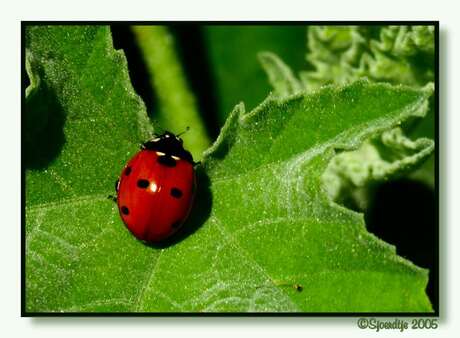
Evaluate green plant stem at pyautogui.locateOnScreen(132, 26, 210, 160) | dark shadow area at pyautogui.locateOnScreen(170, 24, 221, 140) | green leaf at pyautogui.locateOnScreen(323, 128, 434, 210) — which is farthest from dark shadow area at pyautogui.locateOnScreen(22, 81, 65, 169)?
green leaf at pyautogui.locateOnScreen(323, 128, 434, 210)

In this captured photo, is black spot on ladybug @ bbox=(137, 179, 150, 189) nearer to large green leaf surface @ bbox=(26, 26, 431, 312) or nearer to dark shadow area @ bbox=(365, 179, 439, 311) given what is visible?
large green leaf surface @ bbox=(26, 26, 431, 312)

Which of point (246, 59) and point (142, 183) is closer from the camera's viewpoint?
point (142, 183)

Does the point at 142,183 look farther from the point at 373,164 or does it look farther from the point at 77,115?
the point at 373,164

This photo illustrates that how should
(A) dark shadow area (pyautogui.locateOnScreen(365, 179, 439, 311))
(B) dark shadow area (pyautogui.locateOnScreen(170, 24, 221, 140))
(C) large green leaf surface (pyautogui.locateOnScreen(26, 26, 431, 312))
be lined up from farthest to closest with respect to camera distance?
(B) dark shadow area (pyautogui.locateOnScreen(170, 24, 221, 140)) < (A) dark shadow area (pyautogui.locateOnScreen(365, 179, 439, 311)) < (C) large green leaf surface (pyautogui.locateOnScreen(26, 26, 431, 312))

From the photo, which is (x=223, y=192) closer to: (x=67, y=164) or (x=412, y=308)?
(x=67, y=164)

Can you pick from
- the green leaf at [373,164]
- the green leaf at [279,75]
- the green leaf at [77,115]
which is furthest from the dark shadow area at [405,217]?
the green leaf at [77,115]

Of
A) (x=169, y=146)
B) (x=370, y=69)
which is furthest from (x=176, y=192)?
(x=370, y=69)

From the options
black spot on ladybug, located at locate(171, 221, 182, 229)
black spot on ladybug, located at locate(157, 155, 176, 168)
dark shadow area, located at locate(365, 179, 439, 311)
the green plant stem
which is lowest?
black spot on ladybug, located at locate(171, 221, 182, 229)
